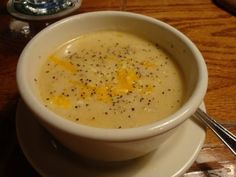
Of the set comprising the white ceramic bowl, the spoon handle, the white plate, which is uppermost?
the white ceramic bowl

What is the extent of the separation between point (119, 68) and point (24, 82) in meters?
0.25

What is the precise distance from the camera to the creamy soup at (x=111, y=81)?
693 mm

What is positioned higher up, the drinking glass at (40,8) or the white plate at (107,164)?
the white plate at (107,164)

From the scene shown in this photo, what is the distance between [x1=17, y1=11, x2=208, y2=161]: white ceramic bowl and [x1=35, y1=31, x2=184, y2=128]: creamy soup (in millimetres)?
24

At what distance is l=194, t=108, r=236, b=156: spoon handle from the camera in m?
0.69

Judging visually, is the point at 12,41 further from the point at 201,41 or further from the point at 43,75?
the point at 201,41

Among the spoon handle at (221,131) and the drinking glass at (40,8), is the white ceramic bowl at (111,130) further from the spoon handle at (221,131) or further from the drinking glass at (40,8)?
the drinking glass at (40,8)

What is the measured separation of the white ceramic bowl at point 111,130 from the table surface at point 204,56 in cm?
12

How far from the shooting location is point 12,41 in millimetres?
1040

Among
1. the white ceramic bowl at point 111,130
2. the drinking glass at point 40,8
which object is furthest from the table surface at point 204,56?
the white ceramic bowl at point 111,130

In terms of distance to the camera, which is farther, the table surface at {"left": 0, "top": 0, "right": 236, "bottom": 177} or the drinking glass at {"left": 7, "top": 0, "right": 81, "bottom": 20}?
the drinking glass at {"left": 7, "top": 0, "right": 81, "bottom": 20}

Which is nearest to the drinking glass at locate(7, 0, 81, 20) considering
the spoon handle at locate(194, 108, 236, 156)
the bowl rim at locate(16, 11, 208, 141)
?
the bowl rim at locate(16, 11, 208, 141)

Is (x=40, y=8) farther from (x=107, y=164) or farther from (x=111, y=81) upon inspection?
(x=107, y=164)

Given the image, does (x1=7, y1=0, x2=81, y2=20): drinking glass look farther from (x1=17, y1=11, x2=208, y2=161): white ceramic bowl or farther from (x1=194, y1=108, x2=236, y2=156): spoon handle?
(x1=194, y1=108, x2=236, y2=156): spoon handle
